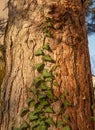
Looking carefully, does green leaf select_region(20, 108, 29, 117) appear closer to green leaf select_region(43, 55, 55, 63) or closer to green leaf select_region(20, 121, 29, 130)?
green leaf select_region(20, 121, 29, 130)

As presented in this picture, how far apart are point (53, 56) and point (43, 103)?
0.38 m

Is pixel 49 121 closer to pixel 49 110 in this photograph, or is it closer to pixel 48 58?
pixel 49 110

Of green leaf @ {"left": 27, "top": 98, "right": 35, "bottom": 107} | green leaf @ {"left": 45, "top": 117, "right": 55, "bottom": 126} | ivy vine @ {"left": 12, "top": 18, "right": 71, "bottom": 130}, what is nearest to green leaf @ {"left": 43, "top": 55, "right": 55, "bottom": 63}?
ivy vine @ {"left": 12, "top": 18, "right": 71, "bottom": 130}

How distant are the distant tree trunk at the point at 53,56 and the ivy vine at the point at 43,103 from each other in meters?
0.04

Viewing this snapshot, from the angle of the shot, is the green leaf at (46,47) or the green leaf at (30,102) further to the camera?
the green leaf at (46,47)

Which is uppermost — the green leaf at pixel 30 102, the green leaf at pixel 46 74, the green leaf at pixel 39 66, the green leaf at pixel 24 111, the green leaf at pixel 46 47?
the green leaf at pixel 46 47

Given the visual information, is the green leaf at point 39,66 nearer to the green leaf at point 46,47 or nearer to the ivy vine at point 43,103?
the ivy vine at point 43,103

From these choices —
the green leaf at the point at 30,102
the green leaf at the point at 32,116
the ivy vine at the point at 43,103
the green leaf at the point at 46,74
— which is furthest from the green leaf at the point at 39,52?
the green leaf at the point at 32,116

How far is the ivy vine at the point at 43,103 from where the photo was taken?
7.19 ft

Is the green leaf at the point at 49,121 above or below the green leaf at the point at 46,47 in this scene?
below

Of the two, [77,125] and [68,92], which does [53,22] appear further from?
[77,125]

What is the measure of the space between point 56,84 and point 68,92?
0.35 feet

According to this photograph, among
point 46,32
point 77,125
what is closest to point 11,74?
point 46,32

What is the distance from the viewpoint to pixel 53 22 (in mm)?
2422
